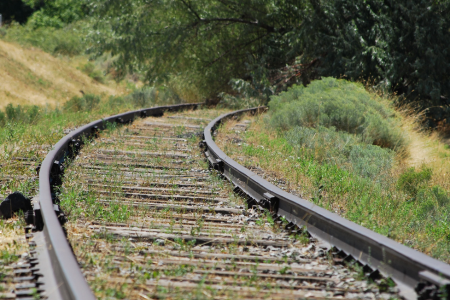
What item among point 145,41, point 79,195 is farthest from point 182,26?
point 79,195

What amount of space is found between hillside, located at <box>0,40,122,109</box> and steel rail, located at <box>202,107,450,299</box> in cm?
1889

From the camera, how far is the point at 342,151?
28.3 feet

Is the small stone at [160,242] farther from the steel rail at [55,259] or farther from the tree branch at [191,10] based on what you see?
the tree branch at [191,10]

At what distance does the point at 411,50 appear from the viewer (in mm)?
17453

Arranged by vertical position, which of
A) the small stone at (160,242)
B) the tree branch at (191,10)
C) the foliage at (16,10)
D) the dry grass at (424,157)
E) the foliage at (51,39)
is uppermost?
the foliage at (16,10)

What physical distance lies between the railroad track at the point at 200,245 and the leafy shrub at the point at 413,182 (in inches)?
120

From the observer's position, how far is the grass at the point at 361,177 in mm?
4371

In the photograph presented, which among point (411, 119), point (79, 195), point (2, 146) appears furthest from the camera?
point (411, 119)

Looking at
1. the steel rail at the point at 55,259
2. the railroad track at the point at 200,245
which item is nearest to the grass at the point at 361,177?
the railroad track at the point at 200,245

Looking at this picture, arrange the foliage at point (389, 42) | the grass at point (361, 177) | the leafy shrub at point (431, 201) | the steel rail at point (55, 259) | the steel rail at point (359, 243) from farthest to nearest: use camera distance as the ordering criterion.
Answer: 1. the foliage at point (389, 42)
2. the leafy shrub at point (431, 201)
3. the grass at point (361, 177)
4. the steel rail at point (359, 243)
5. the steel rail at point (55, 259)

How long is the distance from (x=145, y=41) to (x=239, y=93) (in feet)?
14.9

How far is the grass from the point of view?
172 inches

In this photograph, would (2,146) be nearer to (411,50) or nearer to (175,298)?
(175,298)

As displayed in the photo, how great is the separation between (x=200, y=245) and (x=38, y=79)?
2525 cm
